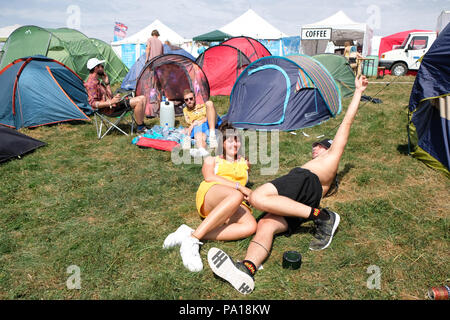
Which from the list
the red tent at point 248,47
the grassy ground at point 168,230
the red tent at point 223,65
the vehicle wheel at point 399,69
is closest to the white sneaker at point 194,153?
the grassy ground at point 168,230

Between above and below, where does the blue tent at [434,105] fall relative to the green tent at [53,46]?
below

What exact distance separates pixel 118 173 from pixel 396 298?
381cm

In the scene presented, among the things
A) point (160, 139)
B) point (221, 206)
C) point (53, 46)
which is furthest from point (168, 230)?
point (53, 46)

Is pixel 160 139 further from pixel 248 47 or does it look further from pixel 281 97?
pixel 248 47

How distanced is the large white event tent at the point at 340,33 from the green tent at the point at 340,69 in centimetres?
921

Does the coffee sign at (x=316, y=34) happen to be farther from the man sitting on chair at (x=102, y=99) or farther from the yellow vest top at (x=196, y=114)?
the man sitting on chair at (x=102, y=99)

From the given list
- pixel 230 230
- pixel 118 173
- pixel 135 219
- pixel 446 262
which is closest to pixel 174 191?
pixel 135 219

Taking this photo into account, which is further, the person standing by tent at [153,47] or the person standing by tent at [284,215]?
the person standing by tent at [153,47]

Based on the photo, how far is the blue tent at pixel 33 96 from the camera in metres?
7.02

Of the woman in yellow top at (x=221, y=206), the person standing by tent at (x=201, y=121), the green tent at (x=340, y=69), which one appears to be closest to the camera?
the woman in yellow top at (x=221, y=206)

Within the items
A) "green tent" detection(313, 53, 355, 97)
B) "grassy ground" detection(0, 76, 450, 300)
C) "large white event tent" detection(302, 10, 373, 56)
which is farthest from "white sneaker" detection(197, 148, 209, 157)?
"large white event tent" detection(302, 10, 373, 56)

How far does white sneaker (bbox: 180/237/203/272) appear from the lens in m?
2.50

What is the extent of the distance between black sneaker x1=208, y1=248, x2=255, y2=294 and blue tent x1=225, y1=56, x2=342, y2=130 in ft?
14.9

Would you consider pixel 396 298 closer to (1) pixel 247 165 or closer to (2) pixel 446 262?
(2) pixel 446 262
